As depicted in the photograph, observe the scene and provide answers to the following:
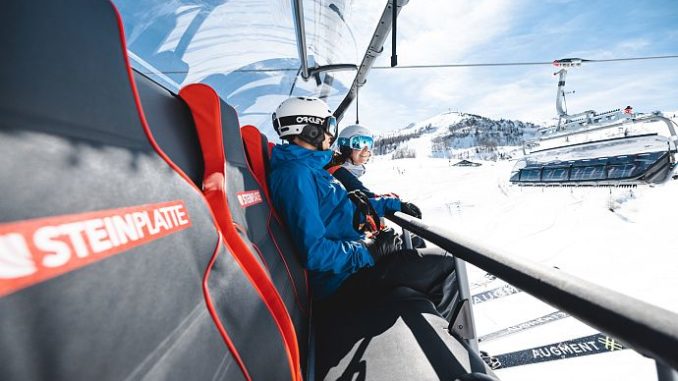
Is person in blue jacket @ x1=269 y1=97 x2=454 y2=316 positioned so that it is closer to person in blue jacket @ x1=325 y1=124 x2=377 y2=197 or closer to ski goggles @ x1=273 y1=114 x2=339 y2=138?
ski goggles @ x1=273 y1=114 x2=339 y2=138

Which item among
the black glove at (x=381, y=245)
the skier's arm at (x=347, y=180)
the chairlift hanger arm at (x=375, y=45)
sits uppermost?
the chairlift hanger arm at (x=375, y=45)

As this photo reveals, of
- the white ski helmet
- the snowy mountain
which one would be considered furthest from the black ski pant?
the snowy mountain

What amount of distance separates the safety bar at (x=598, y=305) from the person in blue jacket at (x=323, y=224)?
0.94 m

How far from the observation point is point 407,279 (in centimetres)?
173

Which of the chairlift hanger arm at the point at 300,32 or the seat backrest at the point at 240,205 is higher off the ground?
the chairlift hanger arm at the point at 300,32

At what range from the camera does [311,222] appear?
1556 mm

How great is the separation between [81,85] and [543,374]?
260 centimetres

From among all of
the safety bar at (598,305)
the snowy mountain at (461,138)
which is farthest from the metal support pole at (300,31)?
the snowy mountain at (461,138)

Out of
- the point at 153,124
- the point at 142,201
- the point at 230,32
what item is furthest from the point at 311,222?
the point at 230,32

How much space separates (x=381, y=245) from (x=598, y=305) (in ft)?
5.26

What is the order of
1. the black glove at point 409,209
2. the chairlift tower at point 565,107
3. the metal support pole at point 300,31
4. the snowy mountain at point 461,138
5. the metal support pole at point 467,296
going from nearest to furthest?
the metal support pole at point 467,296 → the black glove at point 409,209 → the metal support pole at point 300,31 → the chairlift tower at point 565,107 → the snowy mountain at point 461,138

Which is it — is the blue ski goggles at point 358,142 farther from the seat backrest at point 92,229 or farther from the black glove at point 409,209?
the seat backrest at point 92,229

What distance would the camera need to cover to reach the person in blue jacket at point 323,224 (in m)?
1.57

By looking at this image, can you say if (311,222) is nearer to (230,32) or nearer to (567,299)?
(567,299)
